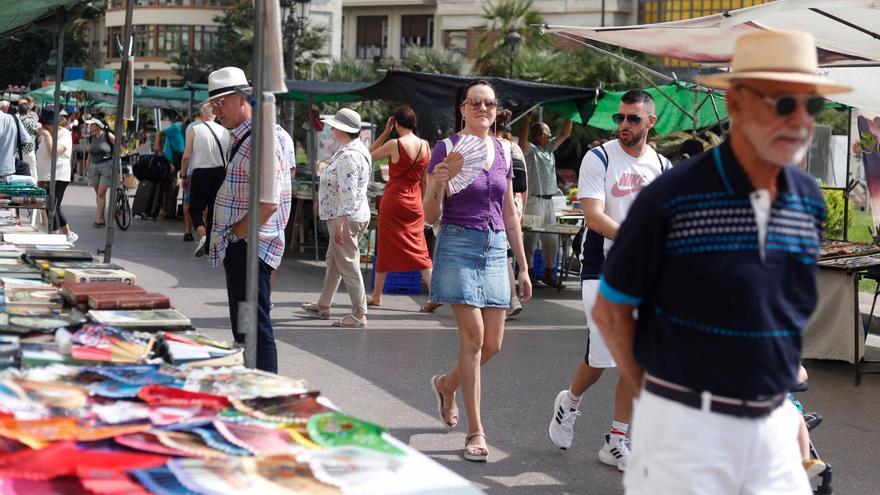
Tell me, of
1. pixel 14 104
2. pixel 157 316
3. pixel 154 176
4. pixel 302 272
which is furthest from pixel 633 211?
pixel 154 176

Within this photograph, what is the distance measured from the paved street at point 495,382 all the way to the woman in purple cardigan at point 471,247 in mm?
495

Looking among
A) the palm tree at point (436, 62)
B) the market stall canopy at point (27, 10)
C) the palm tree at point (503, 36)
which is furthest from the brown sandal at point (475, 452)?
the palm tree at point (436, 62)

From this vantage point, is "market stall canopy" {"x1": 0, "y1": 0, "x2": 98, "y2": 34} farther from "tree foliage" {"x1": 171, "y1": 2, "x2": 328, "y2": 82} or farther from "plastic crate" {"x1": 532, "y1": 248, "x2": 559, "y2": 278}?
"tree foliage" {"x1": 171, "y1": 2, "x2": 328, "y2": 82}

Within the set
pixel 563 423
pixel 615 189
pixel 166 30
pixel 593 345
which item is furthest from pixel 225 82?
pixel 166 30

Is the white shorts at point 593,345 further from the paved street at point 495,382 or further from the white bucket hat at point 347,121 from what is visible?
the white bucket hat at point 347,121

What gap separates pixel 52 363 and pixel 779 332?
230 cm

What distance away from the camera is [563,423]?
6.81m

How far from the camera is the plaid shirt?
6.64m

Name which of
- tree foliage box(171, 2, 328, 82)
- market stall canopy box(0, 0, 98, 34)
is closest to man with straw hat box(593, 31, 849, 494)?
market stall canopy box(0, 0, 98, 34)

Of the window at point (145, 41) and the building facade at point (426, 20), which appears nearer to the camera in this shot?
the building facade at point (426, 20)

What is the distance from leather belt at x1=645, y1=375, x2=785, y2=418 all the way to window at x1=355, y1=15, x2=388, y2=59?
72515mm

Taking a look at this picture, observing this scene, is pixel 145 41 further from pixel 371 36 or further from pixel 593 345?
pixel 593 345

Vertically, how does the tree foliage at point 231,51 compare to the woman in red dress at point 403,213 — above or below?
above

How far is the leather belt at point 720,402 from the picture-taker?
310cm
